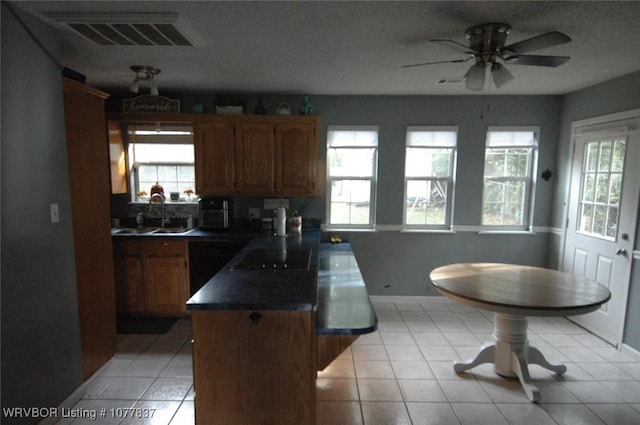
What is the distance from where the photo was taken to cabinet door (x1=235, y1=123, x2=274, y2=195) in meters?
3.60

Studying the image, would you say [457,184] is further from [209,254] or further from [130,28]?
[130,28]

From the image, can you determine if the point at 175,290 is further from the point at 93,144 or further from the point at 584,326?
the point at 584,326

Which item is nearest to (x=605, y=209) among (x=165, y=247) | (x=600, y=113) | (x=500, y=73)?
(x=600, y=113)

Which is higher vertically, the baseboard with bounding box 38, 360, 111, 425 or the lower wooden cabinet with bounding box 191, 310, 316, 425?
the lower wooden cabinet with bounding box 191, 310, 316, 425

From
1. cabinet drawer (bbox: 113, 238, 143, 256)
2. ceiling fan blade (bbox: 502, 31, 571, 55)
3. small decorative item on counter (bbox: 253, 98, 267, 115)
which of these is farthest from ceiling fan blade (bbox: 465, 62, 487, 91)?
cabinet drawer (bbox: 113, 238, 143, 256)

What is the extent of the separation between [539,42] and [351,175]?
7.77 ft

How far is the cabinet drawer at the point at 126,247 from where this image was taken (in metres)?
3.40

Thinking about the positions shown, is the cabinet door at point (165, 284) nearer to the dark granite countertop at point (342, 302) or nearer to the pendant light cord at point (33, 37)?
the dark granite countertop at point (342, 302)

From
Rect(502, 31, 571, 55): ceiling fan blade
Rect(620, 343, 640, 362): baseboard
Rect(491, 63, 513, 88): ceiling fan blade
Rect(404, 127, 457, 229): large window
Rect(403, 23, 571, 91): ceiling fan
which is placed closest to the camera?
Rect(502, 31, 571, 55): ceiling fan blade

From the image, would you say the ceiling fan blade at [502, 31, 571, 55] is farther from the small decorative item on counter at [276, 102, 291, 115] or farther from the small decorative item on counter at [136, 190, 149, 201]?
the small decorative item on counter at [136, 190, 149, 201]

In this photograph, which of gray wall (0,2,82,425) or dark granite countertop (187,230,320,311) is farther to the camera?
gray wall (0,2,82,425)

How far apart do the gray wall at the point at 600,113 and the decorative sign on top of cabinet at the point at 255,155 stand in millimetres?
2717

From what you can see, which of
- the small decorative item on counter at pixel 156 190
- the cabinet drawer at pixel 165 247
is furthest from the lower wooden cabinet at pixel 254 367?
the small decorative item on counter at pixel 156 190

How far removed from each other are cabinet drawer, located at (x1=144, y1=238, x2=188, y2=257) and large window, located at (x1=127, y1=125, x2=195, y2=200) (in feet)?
2.48
